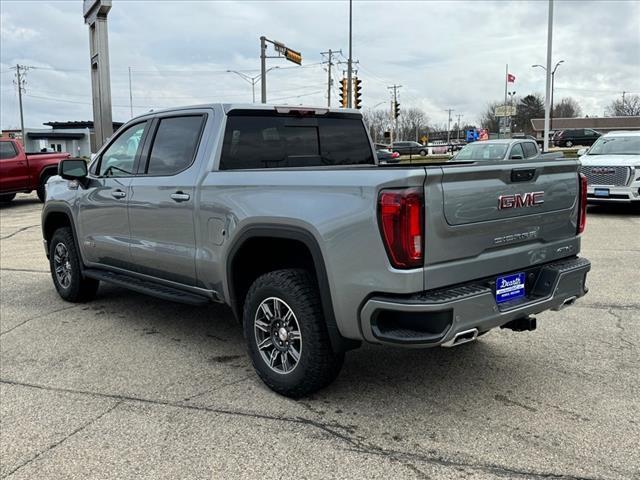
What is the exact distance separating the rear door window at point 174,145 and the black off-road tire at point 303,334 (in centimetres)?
131

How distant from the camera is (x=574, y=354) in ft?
15.1

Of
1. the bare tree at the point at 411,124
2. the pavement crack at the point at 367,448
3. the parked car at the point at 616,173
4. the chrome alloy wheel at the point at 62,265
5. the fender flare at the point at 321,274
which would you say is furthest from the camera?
the bare tree at the point at 411,124

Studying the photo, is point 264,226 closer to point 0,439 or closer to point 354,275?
point 354,275

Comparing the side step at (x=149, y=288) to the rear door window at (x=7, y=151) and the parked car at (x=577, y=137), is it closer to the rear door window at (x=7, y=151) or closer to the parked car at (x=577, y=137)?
the rear door window at (x=7, y=151)

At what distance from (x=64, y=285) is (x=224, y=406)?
11.7 feet

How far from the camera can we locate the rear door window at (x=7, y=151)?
16797mm

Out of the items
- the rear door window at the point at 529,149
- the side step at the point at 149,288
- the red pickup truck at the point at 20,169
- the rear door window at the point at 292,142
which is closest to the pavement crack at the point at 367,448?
the side step at the point at 149,288

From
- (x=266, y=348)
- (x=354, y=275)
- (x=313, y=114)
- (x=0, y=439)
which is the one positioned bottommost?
(x=0, y=439)

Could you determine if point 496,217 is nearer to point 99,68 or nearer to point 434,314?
point 434,314

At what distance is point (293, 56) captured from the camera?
3175cm

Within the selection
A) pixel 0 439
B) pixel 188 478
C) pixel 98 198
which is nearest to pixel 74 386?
pixel 0 439

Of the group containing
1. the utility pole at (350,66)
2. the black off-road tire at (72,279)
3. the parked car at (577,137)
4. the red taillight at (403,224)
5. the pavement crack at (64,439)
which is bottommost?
the pavement crack at (64,439)

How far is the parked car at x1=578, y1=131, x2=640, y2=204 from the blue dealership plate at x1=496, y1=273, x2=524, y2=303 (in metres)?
10.0

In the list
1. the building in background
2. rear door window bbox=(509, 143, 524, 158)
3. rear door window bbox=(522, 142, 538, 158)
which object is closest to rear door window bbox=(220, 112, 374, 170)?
rear door window bbox=(509, 143, 524, 158)
